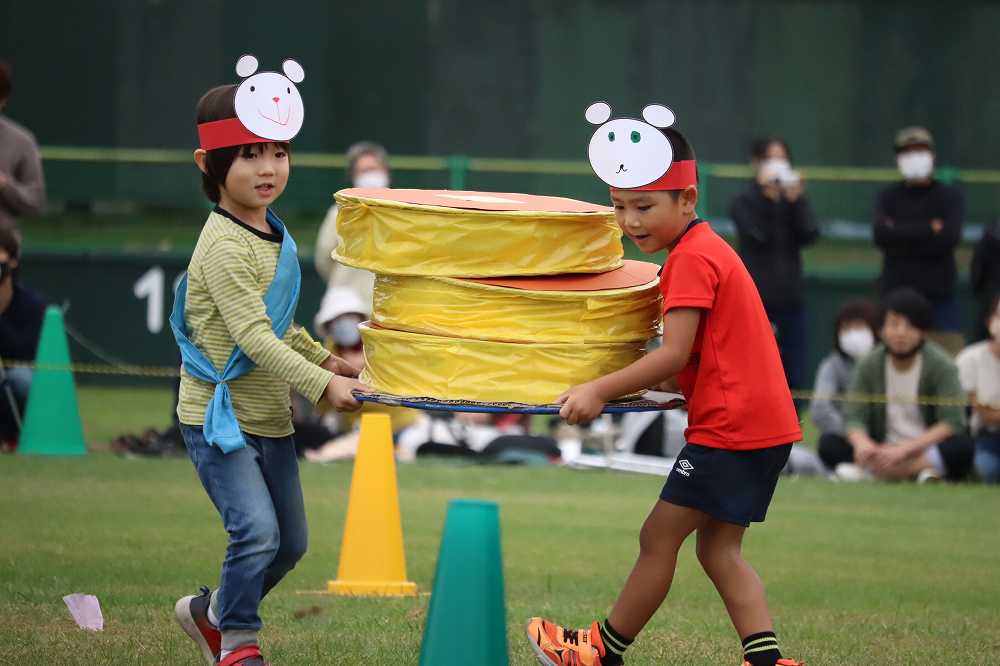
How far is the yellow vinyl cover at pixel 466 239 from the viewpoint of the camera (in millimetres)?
5199

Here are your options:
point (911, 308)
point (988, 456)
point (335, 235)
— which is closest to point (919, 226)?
point (911, 308)

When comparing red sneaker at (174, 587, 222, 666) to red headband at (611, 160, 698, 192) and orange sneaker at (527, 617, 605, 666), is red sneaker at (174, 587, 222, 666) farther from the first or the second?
red headband at (611, 160, 698, 192)

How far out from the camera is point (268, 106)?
5.38m

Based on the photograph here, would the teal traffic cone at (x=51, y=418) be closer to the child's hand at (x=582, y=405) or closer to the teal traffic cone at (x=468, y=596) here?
the child's hand at (x=582, y=405)

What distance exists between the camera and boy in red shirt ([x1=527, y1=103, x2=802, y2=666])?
5.21m

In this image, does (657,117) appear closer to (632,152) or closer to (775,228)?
(632,152)

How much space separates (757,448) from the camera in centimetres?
530

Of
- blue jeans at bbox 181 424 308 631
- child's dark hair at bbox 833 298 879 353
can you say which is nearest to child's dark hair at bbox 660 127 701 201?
blue jeans at bbox 181 424 308 631

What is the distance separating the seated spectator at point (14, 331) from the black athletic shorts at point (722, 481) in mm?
7008

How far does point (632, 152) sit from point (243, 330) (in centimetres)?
132

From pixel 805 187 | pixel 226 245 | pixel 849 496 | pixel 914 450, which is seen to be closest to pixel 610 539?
pixel 849 496

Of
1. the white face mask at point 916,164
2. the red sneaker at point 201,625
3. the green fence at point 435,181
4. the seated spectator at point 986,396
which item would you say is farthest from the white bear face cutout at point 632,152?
the green fence at point 435,181

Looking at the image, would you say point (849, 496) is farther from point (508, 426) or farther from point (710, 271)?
point (710, 271)

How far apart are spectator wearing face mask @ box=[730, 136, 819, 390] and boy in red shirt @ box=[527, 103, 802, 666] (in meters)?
7.68
